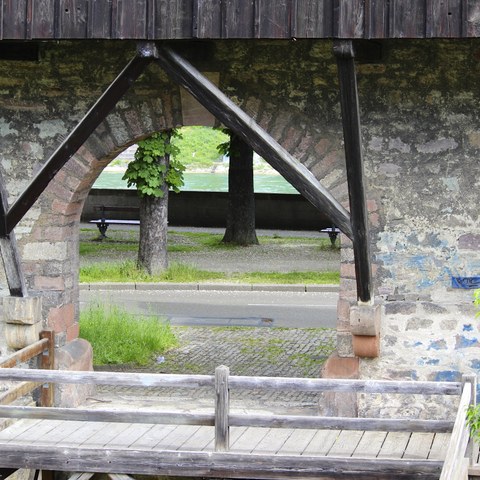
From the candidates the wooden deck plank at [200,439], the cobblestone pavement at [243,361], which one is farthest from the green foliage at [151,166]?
the wooden deck plank at [200,439]

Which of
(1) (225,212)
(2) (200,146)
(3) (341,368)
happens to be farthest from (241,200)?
(2) (200,146)

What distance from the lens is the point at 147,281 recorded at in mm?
17797

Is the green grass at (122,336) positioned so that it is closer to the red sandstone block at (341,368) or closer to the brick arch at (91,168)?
the brick arch at (91,168)

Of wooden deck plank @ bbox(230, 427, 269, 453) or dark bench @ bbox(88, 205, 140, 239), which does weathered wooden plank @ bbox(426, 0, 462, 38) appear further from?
dark bench @ bbox(88, 205, 140, 239)

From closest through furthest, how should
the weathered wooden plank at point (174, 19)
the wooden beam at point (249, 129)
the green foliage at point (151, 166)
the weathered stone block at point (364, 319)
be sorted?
the weathered wooden plank at point (174, 19) < the wooden beam at point (249, 129) < the weathered stone block at point (364, 319) < the green foliage at point (151, 166)

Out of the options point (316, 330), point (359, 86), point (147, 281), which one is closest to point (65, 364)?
point (359, 86)

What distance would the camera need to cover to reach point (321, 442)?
833cm

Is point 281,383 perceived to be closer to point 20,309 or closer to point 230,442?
point 230,442

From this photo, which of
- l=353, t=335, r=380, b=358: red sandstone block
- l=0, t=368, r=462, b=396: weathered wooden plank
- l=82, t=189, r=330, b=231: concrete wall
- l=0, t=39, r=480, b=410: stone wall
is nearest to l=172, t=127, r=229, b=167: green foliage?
l=82, t=189, r=330, b=231: concrete wall

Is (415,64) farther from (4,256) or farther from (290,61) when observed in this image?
(4,256)

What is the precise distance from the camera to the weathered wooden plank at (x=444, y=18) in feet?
25.0

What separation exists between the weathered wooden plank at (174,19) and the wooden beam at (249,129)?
0.64ft

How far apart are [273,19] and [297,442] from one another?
9.65 feet

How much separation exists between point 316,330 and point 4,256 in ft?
19.7
